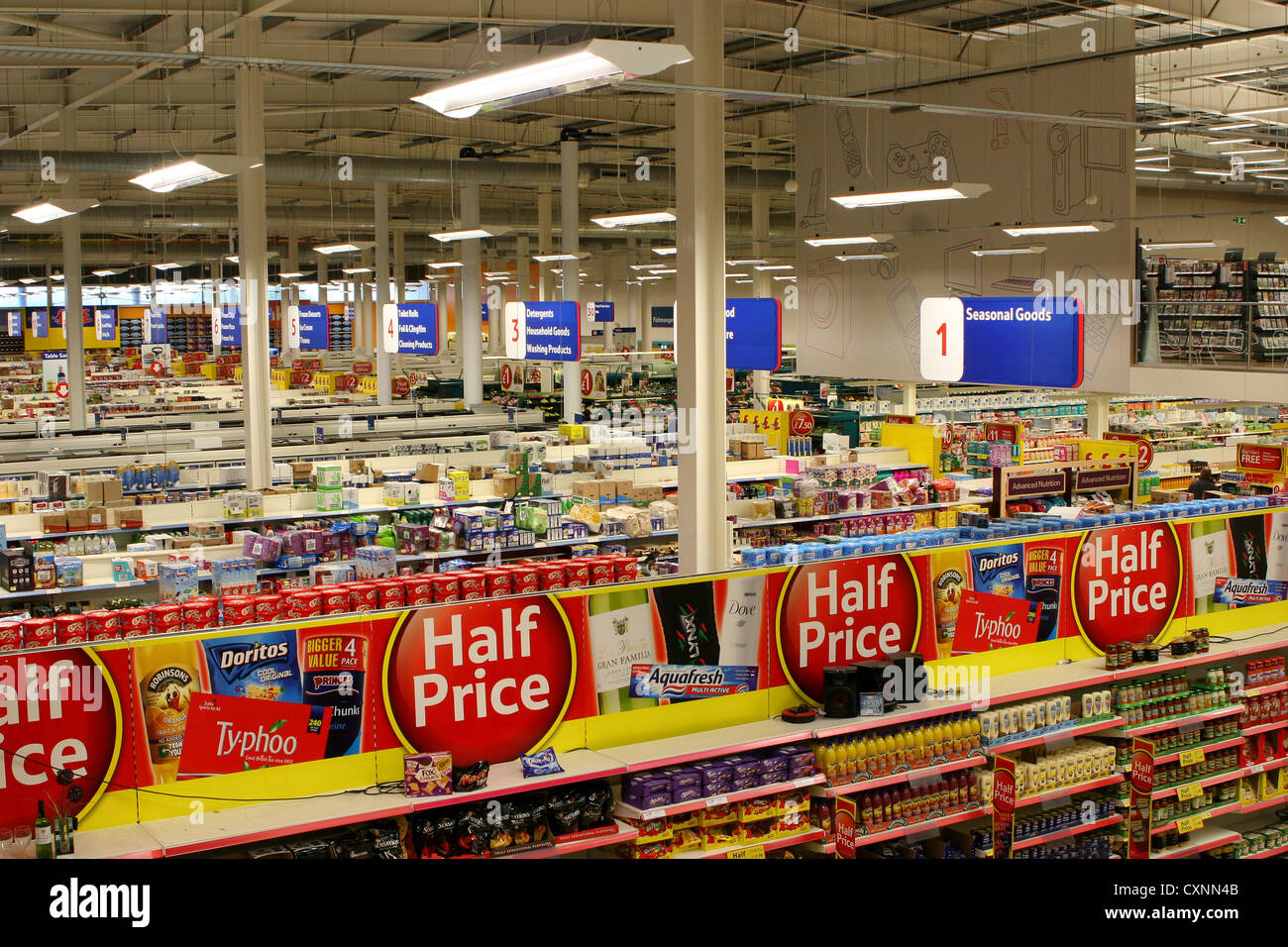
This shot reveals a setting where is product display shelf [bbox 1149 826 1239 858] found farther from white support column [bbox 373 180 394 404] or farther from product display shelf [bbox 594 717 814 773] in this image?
white support column [bbox 373 180 394 404]

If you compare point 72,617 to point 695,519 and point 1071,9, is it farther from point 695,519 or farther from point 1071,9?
point 1071,9

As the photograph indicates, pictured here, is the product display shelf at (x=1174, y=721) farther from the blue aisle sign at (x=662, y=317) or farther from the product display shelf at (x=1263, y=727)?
the blue aisle sign at (x=662, y=317)

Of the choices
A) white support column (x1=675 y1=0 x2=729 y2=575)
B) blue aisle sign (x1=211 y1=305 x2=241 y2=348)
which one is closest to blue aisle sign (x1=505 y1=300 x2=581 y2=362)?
white support column (x1=675 y1=0 x2=729 y2=575)

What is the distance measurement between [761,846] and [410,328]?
12.2 metres

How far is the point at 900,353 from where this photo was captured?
1602 centimetres

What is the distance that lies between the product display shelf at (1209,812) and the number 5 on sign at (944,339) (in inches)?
147

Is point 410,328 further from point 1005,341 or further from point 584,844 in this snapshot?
point 584,844

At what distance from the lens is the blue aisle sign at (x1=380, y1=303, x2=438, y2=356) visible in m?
16.7

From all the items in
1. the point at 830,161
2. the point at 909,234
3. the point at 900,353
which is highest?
the point at 830,161

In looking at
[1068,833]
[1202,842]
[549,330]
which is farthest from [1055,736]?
[549,330]

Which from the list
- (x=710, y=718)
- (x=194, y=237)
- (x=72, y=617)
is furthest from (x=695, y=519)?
(x=194, y=237)

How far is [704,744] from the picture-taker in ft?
18.7

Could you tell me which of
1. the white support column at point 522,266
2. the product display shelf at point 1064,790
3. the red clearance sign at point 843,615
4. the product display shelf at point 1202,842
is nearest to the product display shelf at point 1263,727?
the product display shelf at point 1202,842
